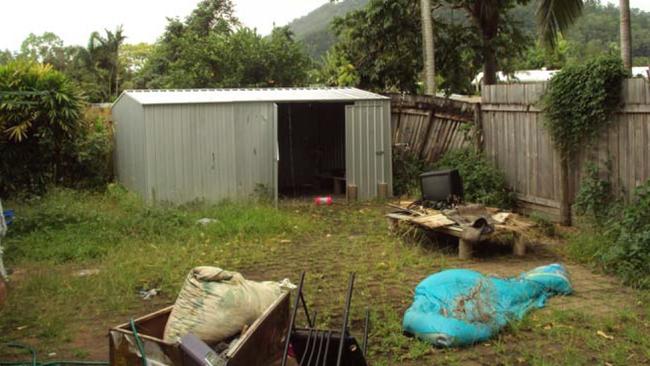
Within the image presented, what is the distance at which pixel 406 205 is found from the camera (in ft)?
31.8

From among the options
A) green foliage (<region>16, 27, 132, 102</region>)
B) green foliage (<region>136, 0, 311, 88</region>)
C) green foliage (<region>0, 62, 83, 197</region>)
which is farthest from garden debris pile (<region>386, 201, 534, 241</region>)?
green foliage (<region>16, 27, 132, 102</region>)

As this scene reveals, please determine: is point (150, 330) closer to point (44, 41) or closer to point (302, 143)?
point (302, 143)

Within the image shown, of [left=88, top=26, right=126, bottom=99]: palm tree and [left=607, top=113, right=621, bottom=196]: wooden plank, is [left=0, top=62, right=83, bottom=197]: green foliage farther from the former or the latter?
[left=88, top=26, right=126, bottom=99]: palm tree

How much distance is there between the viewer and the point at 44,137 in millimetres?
13844

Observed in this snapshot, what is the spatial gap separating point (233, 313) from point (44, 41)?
59.2 meters

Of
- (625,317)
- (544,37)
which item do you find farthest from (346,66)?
(625,317)

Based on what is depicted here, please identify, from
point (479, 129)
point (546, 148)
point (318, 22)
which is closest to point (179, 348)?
point (546, 148)

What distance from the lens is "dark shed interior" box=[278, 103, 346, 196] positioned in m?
16.6

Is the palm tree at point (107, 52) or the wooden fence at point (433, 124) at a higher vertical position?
the palm tree at point (107, 52)

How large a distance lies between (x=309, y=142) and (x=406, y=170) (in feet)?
13.8

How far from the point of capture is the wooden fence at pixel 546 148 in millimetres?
7918

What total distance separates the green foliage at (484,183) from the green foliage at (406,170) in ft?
6.11

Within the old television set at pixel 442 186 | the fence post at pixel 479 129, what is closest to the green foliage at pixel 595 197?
the old television set at pixel 442 186

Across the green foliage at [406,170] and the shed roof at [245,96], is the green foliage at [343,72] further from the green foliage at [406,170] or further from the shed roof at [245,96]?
the green foliage at [406,170]
